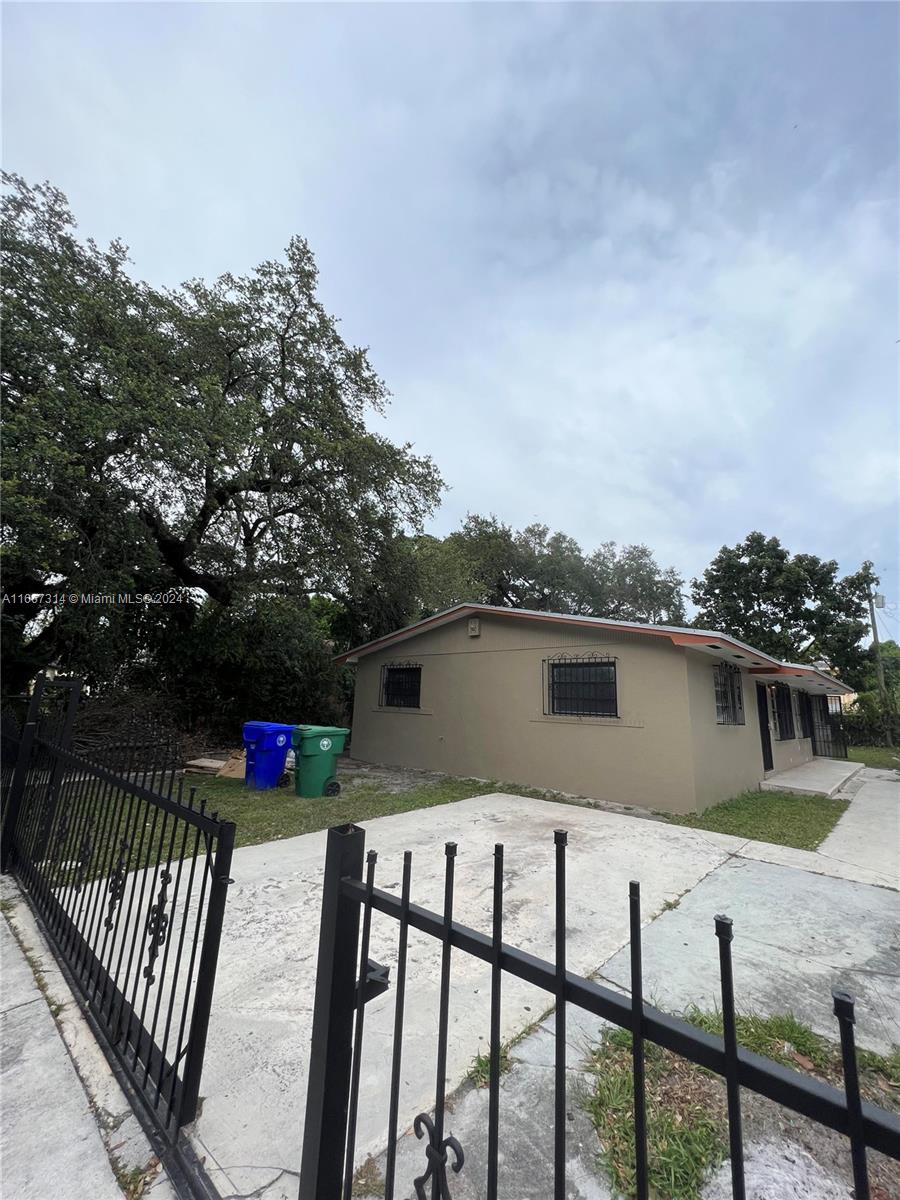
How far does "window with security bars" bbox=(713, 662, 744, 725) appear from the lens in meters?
7.96

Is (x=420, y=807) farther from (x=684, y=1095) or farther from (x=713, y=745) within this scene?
(x=684, y=1095)

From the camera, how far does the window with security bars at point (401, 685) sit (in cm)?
1050

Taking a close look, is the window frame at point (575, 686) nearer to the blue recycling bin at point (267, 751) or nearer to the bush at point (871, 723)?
the blue recycling bin at point (267, 751)

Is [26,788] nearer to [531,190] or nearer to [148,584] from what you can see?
[148,584]

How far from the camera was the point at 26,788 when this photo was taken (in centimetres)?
377

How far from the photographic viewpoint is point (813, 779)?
32.3 feet

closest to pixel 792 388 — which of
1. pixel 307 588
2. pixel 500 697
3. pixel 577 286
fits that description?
pixel 577 286

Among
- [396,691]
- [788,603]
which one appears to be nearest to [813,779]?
[396,691]

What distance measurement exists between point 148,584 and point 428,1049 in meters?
10.5

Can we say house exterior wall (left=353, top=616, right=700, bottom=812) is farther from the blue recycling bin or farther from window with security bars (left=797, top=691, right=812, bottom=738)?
window with security bars (left=797, top=691, right=812, bottom=738)

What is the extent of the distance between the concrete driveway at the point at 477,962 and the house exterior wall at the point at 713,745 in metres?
1.83

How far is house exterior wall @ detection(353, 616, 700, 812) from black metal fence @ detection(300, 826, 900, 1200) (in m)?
6.24

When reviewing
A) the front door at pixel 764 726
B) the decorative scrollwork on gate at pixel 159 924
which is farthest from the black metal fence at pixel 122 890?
the front door at pixel 764 726

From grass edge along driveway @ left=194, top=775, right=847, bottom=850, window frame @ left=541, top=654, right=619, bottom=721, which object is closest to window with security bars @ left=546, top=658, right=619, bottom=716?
window frame @ left=541, top=654, right=619, bottom=721
